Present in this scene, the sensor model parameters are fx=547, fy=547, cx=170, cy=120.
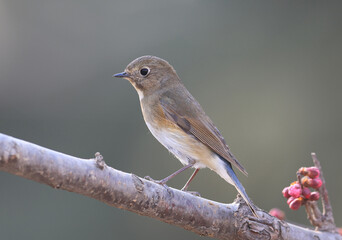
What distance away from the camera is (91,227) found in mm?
7469

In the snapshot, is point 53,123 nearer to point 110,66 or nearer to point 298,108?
point 110,66

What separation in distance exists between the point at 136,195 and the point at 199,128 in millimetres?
1641

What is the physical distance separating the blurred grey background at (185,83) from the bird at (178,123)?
126 inches

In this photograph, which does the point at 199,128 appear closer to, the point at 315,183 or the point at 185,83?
the point at 315,183

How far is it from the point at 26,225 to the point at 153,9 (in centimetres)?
459

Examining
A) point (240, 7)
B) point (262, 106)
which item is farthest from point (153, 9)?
point (262, 106)

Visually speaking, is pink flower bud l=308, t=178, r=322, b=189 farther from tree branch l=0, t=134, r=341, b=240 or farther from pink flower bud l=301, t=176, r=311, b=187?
tree branch l=0, t=134, r=341, b=240

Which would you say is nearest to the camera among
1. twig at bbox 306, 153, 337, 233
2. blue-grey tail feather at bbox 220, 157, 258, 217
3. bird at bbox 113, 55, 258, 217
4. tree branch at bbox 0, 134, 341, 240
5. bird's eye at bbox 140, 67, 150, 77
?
tree branch at bbox 0, 134, 341, 240

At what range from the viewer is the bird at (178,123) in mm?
4340

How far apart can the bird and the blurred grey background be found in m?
3.19

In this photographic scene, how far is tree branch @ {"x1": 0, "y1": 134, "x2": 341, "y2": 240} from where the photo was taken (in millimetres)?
2498

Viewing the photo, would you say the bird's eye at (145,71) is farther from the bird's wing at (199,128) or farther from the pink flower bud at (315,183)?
the pink flower bud at (315,183)

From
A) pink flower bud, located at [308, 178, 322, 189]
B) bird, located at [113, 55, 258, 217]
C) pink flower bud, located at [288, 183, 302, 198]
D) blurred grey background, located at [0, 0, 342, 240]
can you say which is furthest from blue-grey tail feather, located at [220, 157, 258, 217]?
blurred grey background, located at [0, 0, 342, 240]

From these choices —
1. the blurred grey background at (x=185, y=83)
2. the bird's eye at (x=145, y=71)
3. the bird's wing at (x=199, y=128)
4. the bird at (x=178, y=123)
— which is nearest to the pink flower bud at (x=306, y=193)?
the bird at (x=178, y=123)
